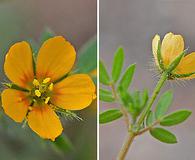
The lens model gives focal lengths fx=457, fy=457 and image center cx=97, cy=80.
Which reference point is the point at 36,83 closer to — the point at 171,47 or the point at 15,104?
the point at 15,104

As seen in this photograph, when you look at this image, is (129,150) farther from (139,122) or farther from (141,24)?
(141,24)

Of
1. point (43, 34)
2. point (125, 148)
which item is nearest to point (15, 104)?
point (43, 34)

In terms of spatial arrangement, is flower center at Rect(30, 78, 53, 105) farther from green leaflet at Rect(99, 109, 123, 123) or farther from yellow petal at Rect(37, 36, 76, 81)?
green leaflet at Rect(99, 109, 123, 123)

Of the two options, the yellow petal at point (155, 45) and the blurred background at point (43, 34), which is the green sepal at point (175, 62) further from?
the blurred background at point (43, 34)

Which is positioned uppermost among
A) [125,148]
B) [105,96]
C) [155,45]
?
[155,45]

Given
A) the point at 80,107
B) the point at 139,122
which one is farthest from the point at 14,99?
the point at 139,122

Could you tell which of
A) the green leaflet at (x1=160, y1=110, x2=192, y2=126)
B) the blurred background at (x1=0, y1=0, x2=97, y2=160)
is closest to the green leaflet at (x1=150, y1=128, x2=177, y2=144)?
the green leaflet at (x1=160, y1=110, x2=192, y2=126)
